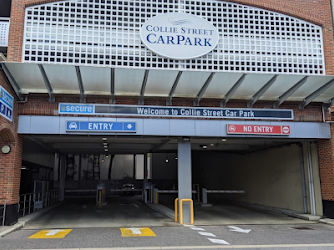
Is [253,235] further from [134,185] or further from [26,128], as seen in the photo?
[134,185]

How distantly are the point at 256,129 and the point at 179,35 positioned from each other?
167 inches

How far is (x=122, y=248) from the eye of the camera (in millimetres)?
7520

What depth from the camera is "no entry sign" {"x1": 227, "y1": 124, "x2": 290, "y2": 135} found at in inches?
452

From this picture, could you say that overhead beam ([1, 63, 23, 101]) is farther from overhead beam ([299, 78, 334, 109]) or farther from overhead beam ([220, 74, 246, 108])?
overhead beam ([299, 78, 334, 109])

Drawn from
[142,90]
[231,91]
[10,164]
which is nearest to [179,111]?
[142,90]

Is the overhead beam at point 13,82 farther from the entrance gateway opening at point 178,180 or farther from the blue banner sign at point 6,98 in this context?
the entrance gateway opening at point 178,180

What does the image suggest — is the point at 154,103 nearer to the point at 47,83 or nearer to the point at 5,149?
the point at 47,83

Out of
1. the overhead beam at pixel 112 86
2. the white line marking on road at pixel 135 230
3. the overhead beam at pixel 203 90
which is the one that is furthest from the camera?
the overhead beam at pixel 203 90

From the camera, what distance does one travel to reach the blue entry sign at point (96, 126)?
10.7 meters

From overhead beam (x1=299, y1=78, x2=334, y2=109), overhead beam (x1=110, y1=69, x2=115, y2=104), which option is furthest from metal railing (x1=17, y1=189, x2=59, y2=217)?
overhead beam (x1=299, y1=78, x2=334, y2=109)

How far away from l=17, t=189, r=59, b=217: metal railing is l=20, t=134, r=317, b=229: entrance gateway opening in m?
0.07

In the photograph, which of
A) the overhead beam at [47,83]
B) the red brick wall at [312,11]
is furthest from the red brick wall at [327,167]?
the overhead beam at [47,83]

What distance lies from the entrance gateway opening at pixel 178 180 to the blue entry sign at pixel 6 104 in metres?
1.69

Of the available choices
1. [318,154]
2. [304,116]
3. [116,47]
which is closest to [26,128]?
[116,47]
